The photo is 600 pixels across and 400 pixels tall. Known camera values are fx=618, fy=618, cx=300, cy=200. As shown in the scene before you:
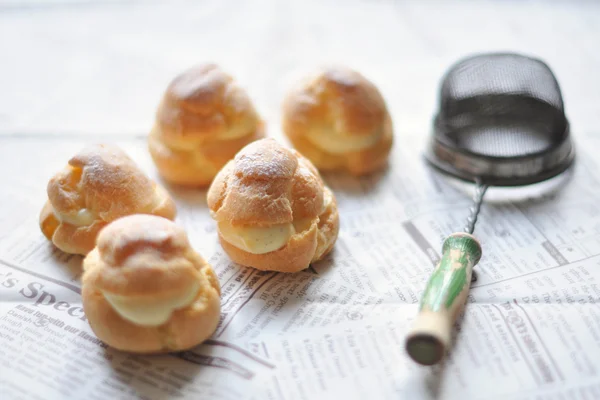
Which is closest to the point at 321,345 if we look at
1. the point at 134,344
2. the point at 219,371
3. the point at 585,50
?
the point at 219,371

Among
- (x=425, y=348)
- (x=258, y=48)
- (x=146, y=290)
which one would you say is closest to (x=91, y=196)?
(x=146, y=290)

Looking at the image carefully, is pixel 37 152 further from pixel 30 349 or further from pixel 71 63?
pixel 30 349

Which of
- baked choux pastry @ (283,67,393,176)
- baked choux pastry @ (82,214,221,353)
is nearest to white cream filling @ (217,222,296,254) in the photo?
baked choux pastry @ (82,214,221,353)

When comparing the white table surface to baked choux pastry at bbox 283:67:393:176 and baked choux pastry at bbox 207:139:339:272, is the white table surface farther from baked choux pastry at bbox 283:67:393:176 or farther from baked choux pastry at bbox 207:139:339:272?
baked choux pastry at bbox 207:139:339:272

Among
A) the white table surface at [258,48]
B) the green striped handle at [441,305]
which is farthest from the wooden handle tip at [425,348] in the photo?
the white table surface at [258,48]

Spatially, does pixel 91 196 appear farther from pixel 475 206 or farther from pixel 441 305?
pixel 475 206
